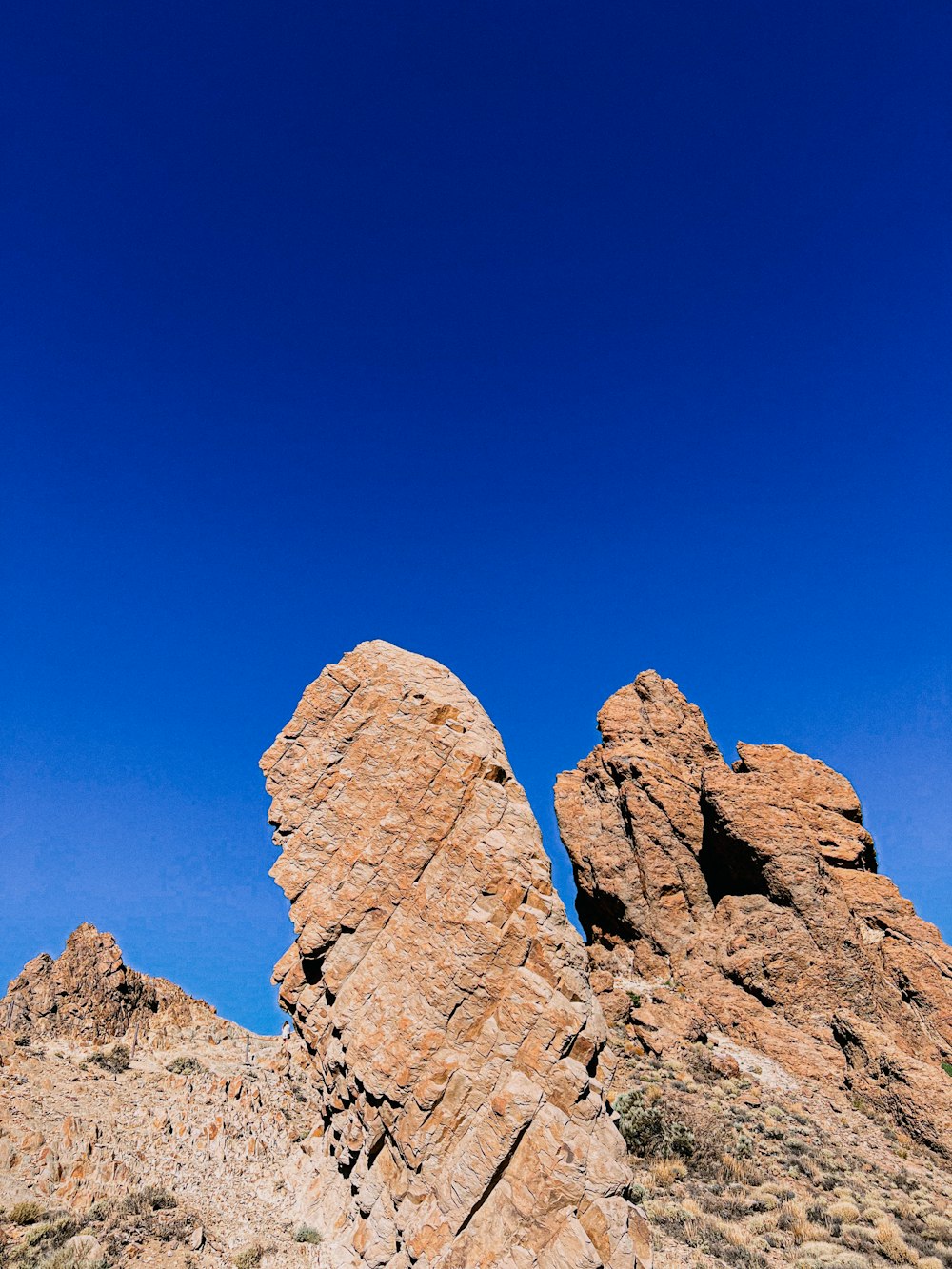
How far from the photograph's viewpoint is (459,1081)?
11477 millimetres

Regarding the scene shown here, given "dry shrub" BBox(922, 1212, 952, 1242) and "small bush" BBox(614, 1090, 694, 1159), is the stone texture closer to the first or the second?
"small bush" BBox(614, 1090, 694, 1159)

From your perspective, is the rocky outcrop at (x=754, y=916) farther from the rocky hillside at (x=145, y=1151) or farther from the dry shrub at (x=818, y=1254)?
the rocky hillside at (x=145, y=1151)

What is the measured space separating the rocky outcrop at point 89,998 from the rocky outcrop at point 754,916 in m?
22.7

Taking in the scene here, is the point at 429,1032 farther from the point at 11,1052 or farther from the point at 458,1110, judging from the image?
the point at 11,1052

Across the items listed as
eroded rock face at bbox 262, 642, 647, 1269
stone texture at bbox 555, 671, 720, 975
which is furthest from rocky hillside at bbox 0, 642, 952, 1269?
stone texture at bbox 555, 671, 720, 975

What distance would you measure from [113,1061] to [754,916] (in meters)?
29.1

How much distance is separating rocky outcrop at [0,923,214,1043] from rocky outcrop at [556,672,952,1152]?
22676mm

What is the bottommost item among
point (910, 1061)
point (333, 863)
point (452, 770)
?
point (333, 863)

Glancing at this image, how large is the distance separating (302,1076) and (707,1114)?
15.0 meters

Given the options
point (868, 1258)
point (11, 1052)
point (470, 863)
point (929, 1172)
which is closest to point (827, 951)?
point (929, 1172)

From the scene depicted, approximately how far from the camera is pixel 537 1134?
34.8 ft

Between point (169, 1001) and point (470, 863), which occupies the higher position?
point (470, 863)

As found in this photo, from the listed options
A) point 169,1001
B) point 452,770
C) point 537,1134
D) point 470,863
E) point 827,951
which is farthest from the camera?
point 169,1001

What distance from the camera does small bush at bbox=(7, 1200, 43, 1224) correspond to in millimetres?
13719
